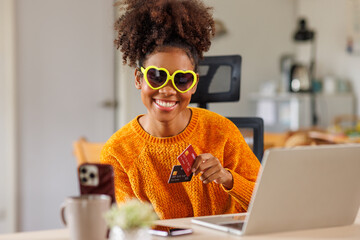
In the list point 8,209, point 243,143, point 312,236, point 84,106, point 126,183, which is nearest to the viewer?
point 312,236

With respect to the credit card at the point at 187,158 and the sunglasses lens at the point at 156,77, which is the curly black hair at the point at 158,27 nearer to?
the sunglasses lens at the point at 156,77

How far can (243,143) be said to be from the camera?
5.41 ft

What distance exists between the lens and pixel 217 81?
5.68ft

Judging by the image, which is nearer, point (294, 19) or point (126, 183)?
point (126, 183)

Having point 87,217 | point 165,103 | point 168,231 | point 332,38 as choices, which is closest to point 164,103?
point 165,103

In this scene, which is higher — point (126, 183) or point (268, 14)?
point (268, 14)

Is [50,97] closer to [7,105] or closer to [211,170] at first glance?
[7,105]

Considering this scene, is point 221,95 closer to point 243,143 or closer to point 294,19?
point 243,143

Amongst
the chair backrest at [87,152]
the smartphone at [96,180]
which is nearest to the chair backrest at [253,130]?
the smartphone at [96,180]

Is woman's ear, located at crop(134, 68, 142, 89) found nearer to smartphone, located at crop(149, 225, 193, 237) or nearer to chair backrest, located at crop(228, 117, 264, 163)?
chair backrest, located at crop(228, 117, 264, 163)

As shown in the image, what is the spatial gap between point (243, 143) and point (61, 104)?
2.89 m

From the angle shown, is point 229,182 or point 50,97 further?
point 50,97

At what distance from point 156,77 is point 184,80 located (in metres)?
0.08

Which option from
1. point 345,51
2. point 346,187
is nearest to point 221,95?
point 346,187
